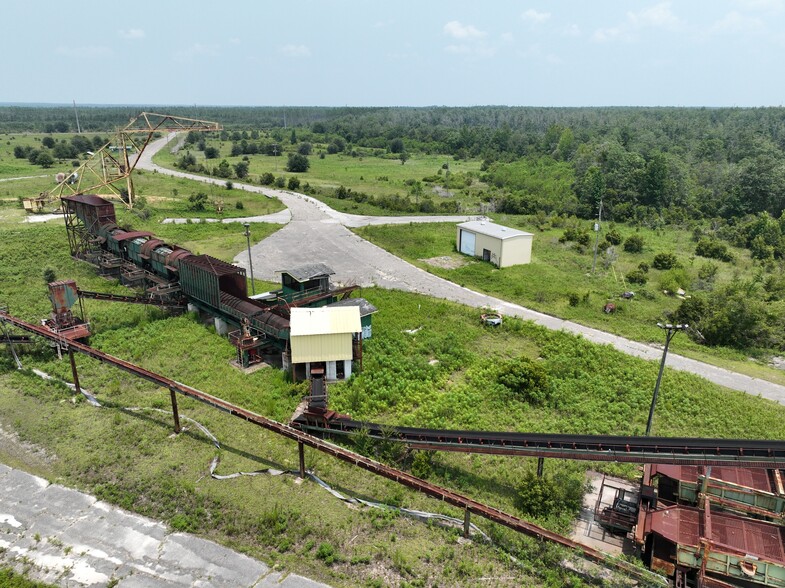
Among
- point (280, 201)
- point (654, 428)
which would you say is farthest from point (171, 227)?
point (654, 428)

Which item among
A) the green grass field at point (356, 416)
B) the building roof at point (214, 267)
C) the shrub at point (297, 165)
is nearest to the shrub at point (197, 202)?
the green grass field at point (356, 416)

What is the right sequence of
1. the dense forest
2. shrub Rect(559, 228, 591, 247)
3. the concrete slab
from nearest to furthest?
the concrete slab
the dense forest
shrub Rect(559, 228, 591, 247)

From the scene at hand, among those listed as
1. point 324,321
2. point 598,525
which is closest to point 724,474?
point 598,525

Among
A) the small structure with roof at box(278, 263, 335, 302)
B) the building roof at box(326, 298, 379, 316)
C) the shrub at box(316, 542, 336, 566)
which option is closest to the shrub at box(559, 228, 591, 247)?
the building roof at box(326, 298, 379, 316)

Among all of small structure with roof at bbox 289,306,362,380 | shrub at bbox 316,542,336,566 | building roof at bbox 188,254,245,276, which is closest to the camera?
shrub at bbox 316,542,336,566

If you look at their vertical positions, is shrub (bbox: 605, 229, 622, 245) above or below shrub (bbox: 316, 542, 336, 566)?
above

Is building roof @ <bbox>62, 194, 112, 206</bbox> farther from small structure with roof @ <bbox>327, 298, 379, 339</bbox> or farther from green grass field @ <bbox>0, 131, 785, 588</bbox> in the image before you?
small structure with roof @ <bbox>327, 298, 379, 339</bbox>
